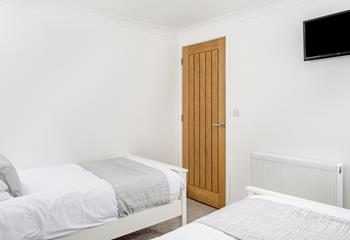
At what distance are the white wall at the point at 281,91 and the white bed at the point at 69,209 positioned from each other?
1015 millimetres

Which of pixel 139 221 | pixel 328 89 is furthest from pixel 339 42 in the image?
pixel 139 221

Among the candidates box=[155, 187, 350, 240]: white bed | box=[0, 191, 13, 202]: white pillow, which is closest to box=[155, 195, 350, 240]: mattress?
box=[155, 187, 350, 240]: white bed

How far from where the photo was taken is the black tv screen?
2262 mm

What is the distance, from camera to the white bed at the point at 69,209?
69.8 inches

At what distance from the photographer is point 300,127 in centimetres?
266

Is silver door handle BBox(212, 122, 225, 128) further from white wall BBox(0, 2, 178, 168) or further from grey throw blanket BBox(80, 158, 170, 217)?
grey throw blanket BBox(80, 158, 170, 217)

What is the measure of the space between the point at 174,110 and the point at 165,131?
0.33 m

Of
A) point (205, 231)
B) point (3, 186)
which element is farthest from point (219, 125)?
point (3, 186)

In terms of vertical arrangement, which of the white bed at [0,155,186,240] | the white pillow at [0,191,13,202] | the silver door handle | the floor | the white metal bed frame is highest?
the silver door handle

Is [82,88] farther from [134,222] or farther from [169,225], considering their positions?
[169,225]

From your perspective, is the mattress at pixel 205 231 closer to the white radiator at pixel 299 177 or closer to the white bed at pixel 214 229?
the white bed at pixel 214 229

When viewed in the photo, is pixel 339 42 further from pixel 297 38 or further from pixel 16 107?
pixel 16 107

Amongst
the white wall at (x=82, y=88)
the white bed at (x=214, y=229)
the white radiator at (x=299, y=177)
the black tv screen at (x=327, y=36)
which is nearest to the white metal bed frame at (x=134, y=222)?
the white radiator at (x=299, y=177)

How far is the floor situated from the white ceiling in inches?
88.5
